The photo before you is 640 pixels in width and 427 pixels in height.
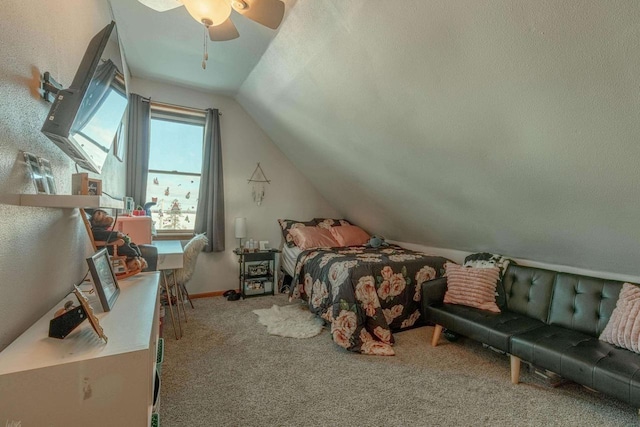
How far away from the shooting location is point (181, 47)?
106 inches

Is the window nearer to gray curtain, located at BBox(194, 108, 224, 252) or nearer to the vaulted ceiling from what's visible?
gray curtain, located at BBox(194, 108, 224, 252)

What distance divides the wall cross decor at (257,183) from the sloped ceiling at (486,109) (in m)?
1.19

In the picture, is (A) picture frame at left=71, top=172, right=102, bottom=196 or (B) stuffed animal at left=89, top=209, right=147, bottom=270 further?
(B) stuffed animal at left=89, top=209, right=147, bottom=270

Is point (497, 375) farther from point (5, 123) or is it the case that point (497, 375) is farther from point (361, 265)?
point (5, 123)

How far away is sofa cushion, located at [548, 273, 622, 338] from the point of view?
205cm

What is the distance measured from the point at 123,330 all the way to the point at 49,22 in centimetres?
125

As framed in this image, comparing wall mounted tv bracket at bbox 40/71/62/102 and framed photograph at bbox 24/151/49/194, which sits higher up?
wall mounted tv bracket at bbox 40/71/62/102

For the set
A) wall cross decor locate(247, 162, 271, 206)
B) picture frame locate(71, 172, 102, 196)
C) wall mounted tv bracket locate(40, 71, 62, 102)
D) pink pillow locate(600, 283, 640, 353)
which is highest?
wall mounted tv bracket locate(40, 71, 62, 102)

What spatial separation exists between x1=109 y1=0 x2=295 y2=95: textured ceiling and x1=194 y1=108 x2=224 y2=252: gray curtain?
531 mm

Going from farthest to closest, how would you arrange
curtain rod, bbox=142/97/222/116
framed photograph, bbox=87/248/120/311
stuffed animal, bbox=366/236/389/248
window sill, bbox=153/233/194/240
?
stuffed animal, bbox=366/236/389/248 → window sill, bbox=153/233/194/240 → curtain rod, bbox=142/97/222/116 → framed photograph, bbox=87/248/120/311

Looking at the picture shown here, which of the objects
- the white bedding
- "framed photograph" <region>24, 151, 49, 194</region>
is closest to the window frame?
the white bedding

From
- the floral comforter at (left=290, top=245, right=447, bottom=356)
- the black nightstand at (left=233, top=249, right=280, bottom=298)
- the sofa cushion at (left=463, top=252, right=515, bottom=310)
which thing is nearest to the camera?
the floral comforter at (left=290, top=245, right=447, bottom=356)

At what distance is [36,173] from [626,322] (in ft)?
10.6

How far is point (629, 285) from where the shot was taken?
77.3 inches
